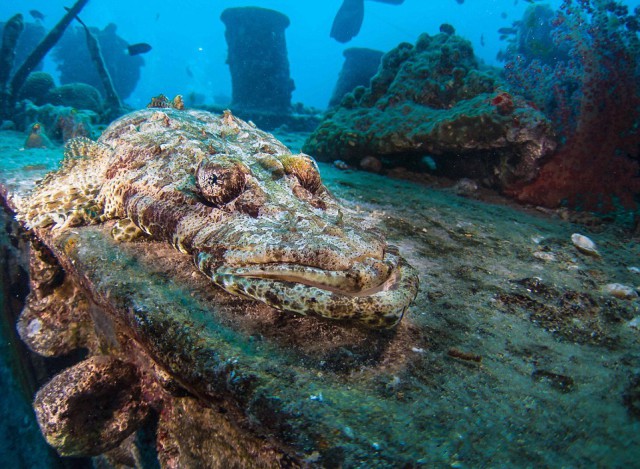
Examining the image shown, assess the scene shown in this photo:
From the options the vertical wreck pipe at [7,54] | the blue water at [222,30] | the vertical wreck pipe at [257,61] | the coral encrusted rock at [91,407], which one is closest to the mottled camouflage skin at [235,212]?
the coral encrusted rock at [91,407]

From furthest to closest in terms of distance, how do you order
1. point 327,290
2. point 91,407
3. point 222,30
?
point 222,30, point 91,407, point 327,290

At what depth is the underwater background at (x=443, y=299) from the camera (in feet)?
5.05

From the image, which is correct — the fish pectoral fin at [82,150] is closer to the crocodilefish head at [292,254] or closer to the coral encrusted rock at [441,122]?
the crocodilefish head at [292,254]

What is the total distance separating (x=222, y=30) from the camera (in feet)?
443

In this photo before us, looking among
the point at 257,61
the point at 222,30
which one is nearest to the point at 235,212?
the point at 257,61

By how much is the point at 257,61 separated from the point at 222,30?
142 metres

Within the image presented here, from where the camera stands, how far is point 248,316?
6.88 feet

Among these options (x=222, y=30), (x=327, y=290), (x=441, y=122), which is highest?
(x=222, y=30)

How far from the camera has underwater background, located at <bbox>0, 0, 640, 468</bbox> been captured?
1540 millimetres

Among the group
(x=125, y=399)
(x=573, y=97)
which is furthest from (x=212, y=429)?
(x=573, y=97)

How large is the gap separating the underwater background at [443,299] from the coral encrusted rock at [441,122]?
0.04 meters

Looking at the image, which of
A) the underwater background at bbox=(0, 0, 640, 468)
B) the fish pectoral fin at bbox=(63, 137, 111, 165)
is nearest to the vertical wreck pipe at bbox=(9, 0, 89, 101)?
the underwater background at bbox=(0, 0, 640, 468)

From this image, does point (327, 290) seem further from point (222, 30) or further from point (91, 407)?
point (222, 30)

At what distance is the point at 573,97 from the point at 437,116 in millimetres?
2367
